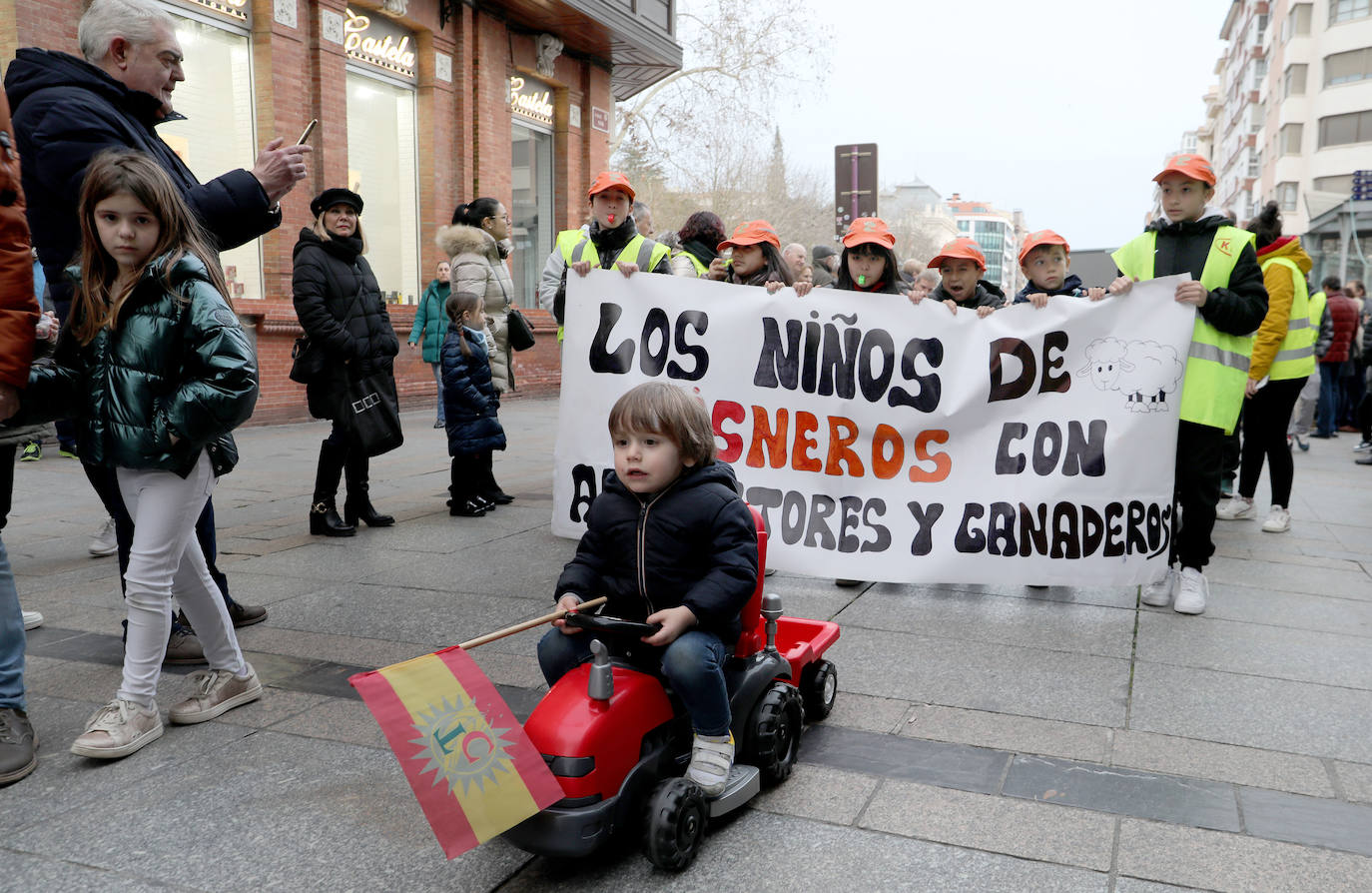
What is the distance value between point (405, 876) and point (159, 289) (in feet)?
5.83

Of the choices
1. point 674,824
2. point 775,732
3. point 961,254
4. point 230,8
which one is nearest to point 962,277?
point 961,254

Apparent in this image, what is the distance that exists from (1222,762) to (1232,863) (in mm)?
685

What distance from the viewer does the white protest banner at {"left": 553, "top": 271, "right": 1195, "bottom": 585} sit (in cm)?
472

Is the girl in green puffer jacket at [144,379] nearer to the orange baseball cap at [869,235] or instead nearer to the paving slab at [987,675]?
the paving slab at [987,675]

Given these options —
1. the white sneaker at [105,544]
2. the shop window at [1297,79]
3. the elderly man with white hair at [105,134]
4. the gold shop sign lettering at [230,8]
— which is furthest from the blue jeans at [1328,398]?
the shop window at [1297,79]

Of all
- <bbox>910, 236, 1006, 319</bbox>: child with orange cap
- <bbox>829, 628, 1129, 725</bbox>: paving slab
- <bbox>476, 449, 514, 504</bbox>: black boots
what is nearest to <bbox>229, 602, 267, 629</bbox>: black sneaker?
<bbox>829, 628, 1129, 725</bbox>: paving slab

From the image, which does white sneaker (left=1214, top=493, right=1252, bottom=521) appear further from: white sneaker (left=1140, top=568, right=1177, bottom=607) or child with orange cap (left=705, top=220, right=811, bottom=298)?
child with orange cap (left=705, top=220, right=811, bottom=298)

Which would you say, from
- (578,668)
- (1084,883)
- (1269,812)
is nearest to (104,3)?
(578,668)

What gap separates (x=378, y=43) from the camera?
14125 mm

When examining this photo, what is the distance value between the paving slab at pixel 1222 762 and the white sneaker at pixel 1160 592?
1747 mm

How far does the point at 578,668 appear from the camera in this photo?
2.60m

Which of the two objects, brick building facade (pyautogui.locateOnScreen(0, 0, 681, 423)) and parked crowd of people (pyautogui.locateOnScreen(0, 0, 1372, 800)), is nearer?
parked crowd of people (pyautogui.locateOnScreen(0, 0, 1372, 800))

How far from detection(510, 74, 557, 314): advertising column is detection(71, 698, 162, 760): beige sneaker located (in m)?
14.5

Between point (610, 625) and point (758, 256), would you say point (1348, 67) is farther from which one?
point (610, 625)
